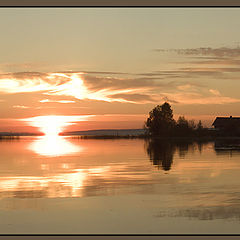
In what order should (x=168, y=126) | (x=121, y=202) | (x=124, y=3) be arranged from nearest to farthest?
(x=124, y=3), (x=121, y=202), (x=168, y=126)

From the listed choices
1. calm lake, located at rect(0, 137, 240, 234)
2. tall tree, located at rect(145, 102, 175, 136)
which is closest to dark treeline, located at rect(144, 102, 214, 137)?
tall tree, located at rect(145, 102, 175, 136)

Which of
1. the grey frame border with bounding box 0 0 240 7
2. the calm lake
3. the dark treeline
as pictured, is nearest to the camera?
the grey frame border with bounding box 0 0 240 7

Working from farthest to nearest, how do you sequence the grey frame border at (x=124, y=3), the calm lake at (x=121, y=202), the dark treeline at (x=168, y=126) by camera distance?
the dark treeline at (x=168, y=126) → the calm lake at (x=121, y=202) → the grey frame border at (x=124, y=3)

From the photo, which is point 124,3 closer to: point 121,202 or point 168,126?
point 121,202

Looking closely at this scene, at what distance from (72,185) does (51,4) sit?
10.9 m

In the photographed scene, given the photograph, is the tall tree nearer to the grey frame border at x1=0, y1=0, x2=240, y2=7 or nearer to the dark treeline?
the dark treeline

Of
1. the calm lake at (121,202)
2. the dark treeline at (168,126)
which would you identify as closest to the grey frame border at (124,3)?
the calm lake at (121,202)

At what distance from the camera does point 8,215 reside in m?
16.2

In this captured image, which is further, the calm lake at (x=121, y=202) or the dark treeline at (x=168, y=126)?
the dark treeline at (x=168, y=126)

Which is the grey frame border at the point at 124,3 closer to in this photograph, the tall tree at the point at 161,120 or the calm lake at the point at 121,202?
the calm lake at the point at 121,202

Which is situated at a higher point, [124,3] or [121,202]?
[124,3]

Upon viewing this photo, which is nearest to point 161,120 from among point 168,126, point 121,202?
point 168,126

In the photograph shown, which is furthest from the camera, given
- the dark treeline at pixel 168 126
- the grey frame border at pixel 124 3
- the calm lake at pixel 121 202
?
the dark treeline at pixel 168 126

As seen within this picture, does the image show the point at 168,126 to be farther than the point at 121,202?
Yes
